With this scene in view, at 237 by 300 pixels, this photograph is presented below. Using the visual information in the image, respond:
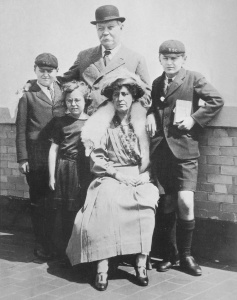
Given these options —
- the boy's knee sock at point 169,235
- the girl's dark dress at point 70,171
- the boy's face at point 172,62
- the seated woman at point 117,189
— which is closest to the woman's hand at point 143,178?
the seated woman at point 117,189

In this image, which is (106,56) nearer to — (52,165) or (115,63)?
(115,63)

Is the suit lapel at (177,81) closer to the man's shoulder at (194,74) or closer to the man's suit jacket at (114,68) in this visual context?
the man's shoulder at (194,74)

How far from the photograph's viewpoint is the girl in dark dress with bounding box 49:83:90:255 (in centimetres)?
495

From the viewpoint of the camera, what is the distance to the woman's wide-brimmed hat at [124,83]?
186 inches

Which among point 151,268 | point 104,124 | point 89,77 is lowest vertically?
point 151,268

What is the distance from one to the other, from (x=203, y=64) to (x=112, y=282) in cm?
216

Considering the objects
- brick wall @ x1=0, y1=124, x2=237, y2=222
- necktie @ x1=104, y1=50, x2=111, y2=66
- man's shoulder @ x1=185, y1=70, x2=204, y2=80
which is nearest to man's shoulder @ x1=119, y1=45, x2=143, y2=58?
necktie @ x1=104, y1=50, x2=111, y2=66

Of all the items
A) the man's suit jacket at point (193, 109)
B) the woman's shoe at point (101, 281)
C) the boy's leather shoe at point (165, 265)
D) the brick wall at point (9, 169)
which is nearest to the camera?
the woman's shoe at point (101, 281)

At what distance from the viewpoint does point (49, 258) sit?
5.20 metres

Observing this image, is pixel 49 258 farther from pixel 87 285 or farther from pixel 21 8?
pixel 21 8

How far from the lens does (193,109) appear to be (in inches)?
188

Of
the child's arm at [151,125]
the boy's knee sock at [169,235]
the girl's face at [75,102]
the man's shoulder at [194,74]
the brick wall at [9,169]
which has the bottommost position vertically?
the boy's knee sock at [169,235]

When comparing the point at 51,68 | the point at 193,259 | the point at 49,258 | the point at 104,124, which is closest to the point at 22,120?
the point at 51,68

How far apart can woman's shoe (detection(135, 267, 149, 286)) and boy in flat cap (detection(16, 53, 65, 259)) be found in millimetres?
1160
